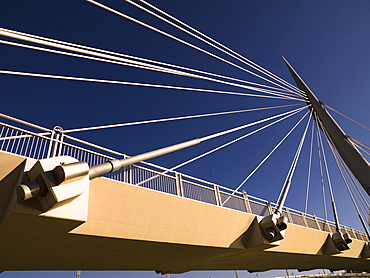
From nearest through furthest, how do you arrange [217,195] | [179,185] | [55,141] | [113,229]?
1. [55,141]
2. [113,229]
3. [179,185]
4. [217,195]

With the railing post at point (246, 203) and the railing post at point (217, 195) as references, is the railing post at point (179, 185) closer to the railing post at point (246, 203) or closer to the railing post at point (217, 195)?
the railing post at point (217, 195)

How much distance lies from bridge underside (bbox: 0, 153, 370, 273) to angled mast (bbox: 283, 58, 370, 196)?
9.32 metres

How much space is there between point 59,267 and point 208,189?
7.17 meters

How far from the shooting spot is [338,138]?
19547 millimetres

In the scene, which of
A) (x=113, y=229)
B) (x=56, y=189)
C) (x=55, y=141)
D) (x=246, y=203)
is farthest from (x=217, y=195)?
(x=56, y=189)

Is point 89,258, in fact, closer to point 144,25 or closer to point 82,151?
point 82,151

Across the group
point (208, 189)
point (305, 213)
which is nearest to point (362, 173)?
point (305, 213)

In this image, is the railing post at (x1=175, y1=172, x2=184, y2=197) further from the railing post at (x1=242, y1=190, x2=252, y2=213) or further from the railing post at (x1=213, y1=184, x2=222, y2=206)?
the railing post at (x1=242, y1=190, x2=252, y2=213)

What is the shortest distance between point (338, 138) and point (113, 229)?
17.8m

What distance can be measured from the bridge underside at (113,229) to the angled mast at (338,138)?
367 inches

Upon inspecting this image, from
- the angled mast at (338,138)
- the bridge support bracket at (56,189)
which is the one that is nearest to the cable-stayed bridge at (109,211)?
the bridge support bracket at (56,189)

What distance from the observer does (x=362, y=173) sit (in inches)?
696

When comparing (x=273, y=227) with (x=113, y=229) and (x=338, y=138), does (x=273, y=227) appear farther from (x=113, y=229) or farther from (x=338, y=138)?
(x=338, y=138)

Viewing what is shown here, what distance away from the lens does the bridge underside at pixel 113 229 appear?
20.4ft
